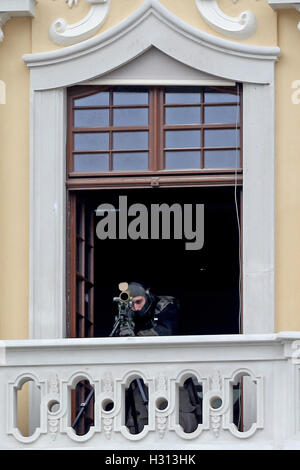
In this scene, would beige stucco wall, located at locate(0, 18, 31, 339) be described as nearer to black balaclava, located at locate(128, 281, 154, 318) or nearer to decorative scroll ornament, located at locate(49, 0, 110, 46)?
decorative scroll ornament, located at locate(49, 0, 110, 46)

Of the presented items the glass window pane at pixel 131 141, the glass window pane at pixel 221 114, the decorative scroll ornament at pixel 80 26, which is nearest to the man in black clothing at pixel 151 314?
the glass window pane at pixel 131 141

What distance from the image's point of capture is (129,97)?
57.9 feet

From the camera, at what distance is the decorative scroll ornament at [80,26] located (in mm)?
17609

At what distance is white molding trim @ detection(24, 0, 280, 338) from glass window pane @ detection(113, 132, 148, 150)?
49cm

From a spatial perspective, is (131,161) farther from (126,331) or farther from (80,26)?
(126,331)

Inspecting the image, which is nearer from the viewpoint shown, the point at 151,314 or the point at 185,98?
the point at 151,314

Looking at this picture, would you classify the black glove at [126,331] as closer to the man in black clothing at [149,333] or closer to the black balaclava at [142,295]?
the man in black clothing at [149,333]

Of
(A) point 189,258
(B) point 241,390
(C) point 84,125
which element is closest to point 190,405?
(B) point 241,390

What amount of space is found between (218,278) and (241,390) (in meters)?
5.92

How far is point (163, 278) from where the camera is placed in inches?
892

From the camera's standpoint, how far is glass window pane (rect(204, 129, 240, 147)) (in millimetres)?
17484

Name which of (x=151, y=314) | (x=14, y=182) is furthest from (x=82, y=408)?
(x=14, y=182)

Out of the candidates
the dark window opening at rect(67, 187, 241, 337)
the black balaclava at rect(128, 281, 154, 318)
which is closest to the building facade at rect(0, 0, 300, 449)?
the black balaclava at rect(128, 281, 154, 318)

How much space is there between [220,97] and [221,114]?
15 cm
